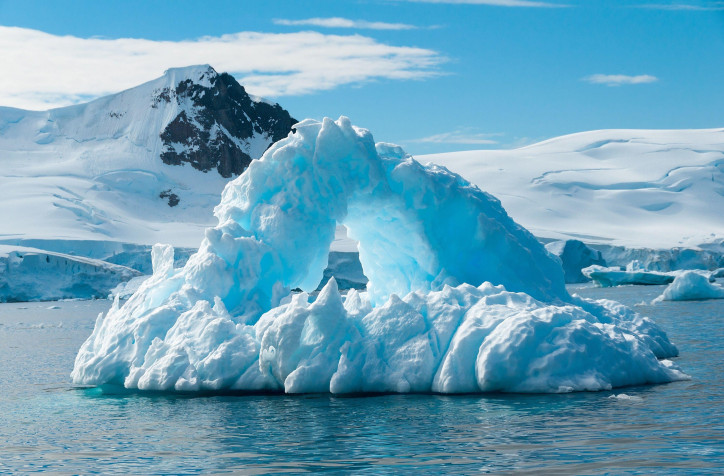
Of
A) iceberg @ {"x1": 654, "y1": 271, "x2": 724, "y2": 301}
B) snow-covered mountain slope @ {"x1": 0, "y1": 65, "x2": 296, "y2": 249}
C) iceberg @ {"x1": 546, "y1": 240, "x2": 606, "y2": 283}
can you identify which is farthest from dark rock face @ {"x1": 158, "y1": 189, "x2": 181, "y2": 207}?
iceberg @ {"x1": 654, "y1": 271, "x2": 724, "y2": 301}

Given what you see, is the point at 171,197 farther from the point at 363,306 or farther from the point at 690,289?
the point at 363,306

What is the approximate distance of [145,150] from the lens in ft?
333

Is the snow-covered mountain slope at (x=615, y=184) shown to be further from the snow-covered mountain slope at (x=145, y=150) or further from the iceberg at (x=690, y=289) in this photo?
the iceberg at (x=690, y=289)

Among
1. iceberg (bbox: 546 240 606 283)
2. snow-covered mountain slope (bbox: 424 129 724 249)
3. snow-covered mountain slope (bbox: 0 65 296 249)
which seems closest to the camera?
iceberg (bbox: 546 240 606 283)

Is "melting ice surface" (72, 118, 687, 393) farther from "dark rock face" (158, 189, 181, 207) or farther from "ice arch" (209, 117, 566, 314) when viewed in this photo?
Answer: "dark rock face" (158, 189, 181, 207)

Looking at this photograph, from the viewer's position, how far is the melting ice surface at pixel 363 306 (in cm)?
1200

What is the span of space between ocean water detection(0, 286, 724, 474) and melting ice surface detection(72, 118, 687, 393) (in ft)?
1.40

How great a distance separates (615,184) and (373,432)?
282 ft

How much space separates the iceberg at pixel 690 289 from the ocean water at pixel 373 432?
2018 centimetres

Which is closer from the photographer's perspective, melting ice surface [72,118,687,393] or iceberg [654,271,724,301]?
melting ice surface [72,118,687,393]

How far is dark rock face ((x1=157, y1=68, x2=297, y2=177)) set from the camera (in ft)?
343

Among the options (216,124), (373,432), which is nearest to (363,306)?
(373,432)

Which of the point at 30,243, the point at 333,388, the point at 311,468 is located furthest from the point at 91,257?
the point at 311,468

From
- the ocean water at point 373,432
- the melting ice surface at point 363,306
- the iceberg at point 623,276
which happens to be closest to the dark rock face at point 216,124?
the iceberg at point 623,276
